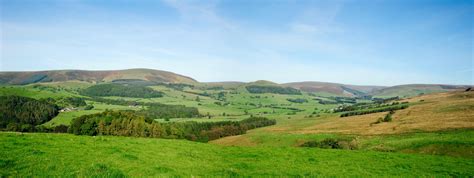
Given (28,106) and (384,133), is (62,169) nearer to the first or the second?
(384,133)

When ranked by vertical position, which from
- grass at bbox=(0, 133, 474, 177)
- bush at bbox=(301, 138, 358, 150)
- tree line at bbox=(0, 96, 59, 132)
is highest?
grass at bbox=(0, 133, 474, 177)

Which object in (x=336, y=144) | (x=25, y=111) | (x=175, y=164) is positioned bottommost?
(x=25, y=111)

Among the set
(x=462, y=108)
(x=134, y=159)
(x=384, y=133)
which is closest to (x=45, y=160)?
(x=134, y=159)

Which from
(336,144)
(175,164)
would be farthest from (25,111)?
(175,164)

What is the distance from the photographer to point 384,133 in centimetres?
6544

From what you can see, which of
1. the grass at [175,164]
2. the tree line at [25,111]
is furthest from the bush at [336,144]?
the tree line at [25,111]

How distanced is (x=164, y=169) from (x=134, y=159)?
3879 millimetres

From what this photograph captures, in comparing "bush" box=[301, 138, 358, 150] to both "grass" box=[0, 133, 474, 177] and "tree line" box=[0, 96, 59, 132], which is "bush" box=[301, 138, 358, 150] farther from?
"tree line" box=[0, 96, 59, 132]

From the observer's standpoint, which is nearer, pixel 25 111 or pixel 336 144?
pixel 336 144

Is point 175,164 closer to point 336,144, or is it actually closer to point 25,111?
point 336,144

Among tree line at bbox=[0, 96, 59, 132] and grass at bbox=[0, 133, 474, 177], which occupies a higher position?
grass at bbox=[0, 133, 474, 177]

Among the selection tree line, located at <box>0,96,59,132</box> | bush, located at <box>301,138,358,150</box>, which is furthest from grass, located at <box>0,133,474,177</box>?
tree line, located at <box>0,96,59,132</box>

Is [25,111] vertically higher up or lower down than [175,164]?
lower down

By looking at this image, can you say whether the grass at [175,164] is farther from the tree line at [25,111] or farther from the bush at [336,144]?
the tree line at [25,111]
